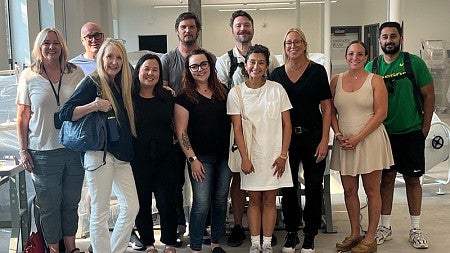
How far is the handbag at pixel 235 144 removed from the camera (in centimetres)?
307

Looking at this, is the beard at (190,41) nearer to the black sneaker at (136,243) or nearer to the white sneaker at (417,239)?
the black sneaker at (136,243)

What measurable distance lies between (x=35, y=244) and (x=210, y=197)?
1.12 metres

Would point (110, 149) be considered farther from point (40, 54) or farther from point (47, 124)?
point (40, 54)

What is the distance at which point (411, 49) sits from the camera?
1281 cm

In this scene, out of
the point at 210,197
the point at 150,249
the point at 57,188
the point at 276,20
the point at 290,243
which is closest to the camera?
the point at 57,188

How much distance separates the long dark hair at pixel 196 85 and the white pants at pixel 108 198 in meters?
0.58

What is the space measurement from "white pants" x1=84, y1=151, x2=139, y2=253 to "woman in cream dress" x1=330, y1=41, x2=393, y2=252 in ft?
4.47

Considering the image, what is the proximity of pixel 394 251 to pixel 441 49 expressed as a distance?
894cm

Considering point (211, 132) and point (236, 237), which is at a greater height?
point (211, 132)

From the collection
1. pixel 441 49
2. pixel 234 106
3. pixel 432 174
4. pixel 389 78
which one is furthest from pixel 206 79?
pixel 441 49

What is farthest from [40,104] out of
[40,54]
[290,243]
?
[290,243]

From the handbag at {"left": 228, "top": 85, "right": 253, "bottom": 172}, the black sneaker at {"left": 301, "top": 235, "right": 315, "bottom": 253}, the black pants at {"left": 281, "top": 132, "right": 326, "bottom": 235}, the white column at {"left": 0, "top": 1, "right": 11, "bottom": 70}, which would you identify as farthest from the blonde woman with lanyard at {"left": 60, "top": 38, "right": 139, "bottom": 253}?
the white column at {"left": 0, "top": 1, "right": 11, "bottom": 70}

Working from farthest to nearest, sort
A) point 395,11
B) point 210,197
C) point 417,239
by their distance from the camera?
point 395,11, point 417,239, point 210,197

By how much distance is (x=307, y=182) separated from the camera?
10.7ft
